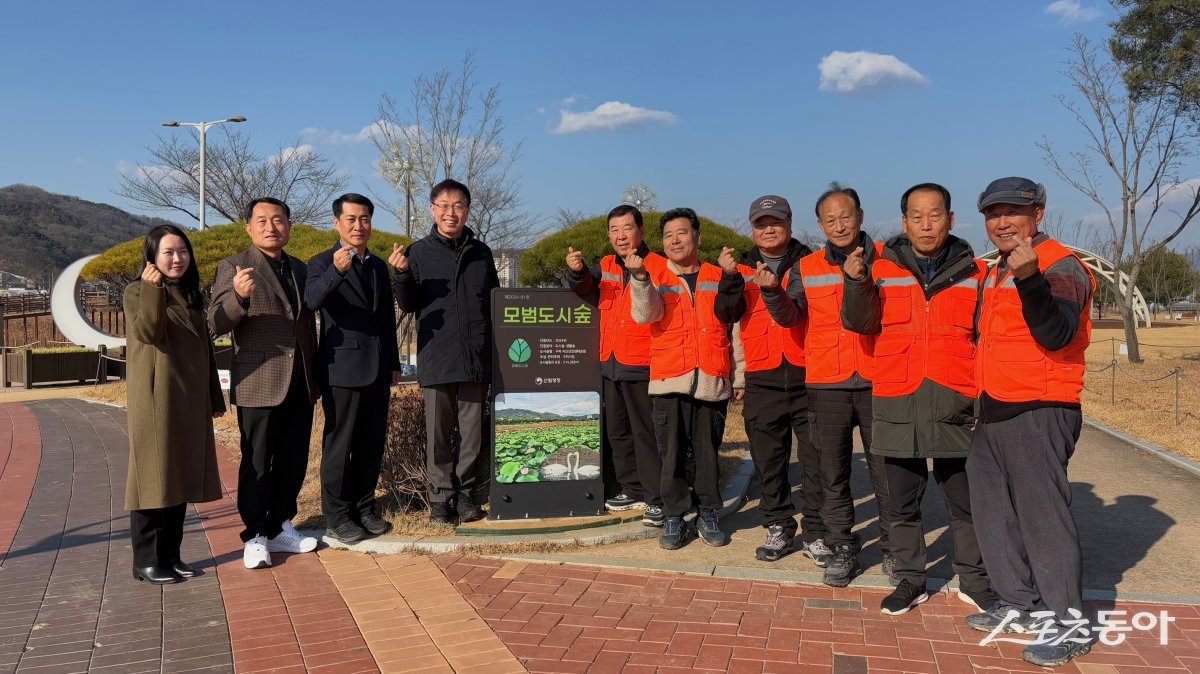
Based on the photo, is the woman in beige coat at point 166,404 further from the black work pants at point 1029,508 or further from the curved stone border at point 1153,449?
the curved stone border at point 1153,449

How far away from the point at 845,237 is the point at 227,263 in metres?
3.53

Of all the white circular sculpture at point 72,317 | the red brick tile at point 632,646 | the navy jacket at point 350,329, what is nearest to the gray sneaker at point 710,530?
the red brick tile at point 632,646

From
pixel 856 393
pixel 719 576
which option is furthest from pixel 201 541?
pixel 856 393

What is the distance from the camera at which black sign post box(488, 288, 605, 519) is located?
551cm

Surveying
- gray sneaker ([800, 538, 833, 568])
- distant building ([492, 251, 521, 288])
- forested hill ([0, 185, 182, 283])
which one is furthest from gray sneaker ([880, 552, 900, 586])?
forested hill ([0, 185, 182, 283])

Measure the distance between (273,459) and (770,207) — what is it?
133 inches

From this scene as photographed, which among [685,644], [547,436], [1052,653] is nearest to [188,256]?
[547,436]

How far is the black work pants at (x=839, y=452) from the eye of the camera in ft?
14.7

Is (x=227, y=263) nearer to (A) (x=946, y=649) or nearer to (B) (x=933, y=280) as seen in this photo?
(B) (x=933, y=280)

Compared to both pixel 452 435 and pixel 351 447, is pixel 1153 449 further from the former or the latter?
pixel 351 447

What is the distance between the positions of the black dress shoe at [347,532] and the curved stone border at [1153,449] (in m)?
7.33

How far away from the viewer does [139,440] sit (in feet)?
14.4

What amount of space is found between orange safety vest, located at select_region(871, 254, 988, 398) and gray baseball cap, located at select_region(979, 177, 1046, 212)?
439 millimetres

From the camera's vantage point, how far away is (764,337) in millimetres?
4855
